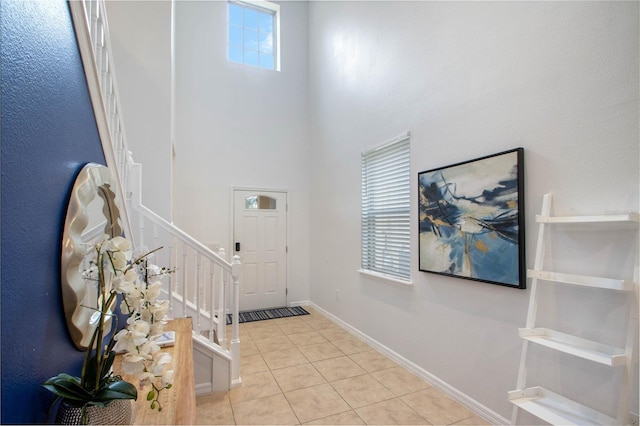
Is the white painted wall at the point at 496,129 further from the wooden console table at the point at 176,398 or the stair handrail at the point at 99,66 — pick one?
the stair handrail at the point at 99,66

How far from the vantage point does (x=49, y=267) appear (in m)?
0.82

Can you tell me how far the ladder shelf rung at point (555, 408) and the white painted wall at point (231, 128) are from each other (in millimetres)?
3958

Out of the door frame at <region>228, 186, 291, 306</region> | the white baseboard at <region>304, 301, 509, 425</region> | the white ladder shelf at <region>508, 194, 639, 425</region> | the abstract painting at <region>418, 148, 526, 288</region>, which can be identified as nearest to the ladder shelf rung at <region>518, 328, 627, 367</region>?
the white ladder shelf at <region>508, 194, 639, 425</region>

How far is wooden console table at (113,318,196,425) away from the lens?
4.12ft

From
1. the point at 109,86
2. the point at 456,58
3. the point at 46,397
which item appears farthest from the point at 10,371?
the point at 456,58

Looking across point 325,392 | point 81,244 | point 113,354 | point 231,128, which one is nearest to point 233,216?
point 231,128

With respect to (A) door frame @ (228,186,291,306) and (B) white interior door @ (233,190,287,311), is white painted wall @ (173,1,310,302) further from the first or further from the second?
(B) white interior door @ (233,190,287,311)

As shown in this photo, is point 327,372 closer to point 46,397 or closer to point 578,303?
point 578,303

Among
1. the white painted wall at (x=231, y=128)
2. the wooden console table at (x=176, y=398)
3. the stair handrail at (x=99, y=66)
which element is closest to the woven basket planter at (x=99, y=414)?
the wooden console table at (x=176, y=398)

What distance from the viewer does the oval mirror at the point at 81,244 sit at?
Result: 90 centimetres

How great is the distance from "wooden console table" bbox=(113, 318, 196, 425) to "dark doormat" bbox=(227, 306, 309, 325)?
96.0 inches

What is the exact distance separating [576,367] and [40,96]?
2.70m

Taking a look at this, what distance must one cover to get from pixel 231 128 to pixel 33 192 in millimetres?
4621

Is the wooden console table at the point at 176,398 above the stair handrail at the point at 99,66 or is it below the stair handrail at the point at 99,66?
below
